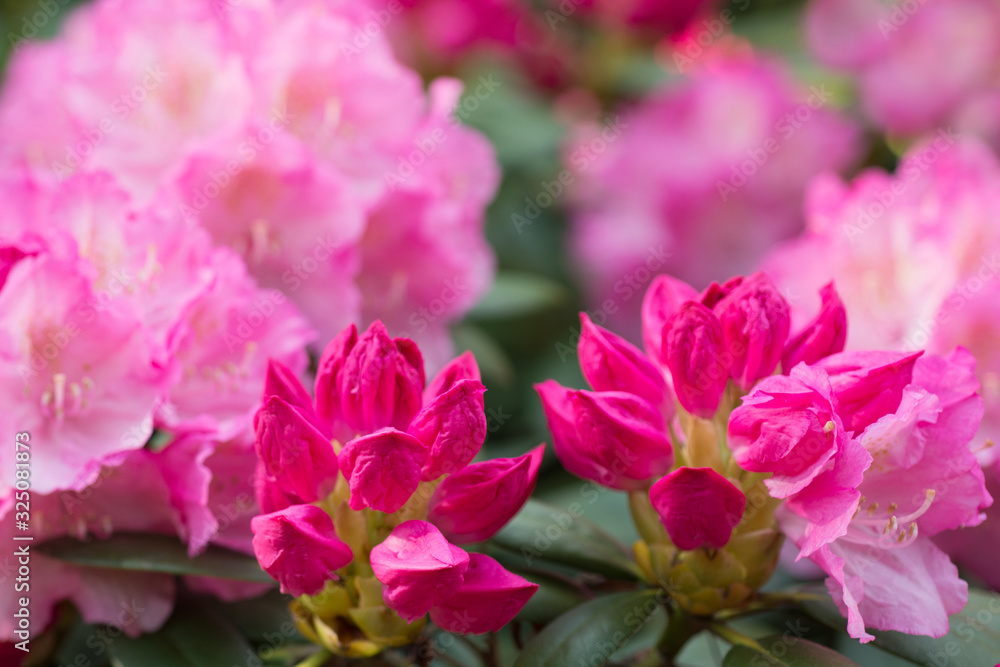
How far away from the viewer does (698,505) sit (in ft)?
1.87

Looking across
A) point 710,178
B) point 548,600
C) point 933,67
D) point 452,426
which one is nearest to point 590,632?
point 548,600

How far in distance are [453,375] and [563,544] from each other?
19 centimetres

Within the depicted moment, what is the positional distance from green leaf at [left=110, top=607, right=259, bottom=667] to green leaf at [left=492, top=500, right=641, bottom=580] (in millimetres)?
206

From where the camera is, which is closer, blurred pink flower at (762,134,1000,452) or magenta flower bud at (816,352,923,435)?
magenta flower bud at (816,352,923,435)

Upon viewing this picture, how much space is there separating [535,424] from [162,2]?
71 cm

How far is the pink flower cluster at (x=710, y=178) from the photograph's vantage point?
4.67ft

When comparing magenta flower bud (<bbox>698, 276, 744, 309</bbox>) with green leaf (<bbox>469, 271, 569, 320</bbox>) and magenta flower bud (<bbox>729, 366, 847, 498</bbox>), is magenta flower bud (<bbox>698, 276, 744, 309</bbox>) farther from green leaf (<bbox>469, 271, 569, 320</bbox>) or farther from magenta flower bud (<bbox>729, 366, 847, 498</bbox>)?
green leaf (<bbox>469, 271, 569, 320</bbox>)

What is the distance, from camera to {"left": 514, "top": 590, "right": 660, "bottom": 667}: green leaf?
0.60 metres

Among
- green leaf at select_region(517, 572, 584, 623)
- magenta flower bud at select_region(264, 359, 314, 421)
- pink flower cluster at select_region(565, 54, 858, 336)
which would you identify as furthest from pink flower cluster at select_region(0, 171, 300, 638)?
pink flower cluster at select_region(565, 54, 858, 336)

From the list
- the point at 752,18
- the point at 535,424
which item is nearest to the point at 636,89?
the point at 752,18

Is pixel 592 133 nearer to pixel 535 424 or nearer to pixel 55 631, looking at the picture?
pixel 535 424

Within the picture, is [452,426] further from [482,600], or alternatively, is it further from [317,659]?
[317,659]

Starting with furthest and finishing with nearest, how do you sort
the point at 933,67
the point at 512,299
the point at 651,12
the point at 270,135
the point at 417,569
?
the point at 651,12, the point at 933,67, the point at 512,299, the point at 270,135, the point at 417,569

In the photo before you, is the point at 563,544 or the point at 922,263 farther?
the point at 922,263
